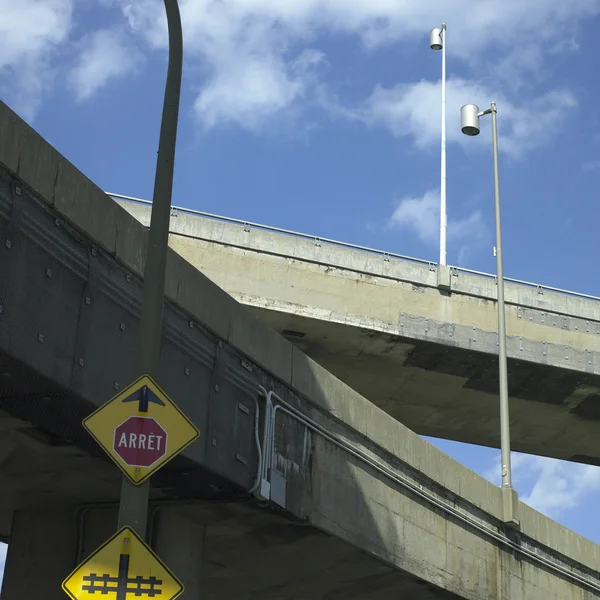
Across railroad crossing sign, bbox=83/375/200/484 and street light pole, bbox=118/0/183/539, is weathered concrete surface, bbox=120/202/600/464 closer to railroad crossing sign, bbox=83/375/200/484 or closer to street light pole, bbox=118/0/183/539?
street light pole, bbox=118/0/183/539

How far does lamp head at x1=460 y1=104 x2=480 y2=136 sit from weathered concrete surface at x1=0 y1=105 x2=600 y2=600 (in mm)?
11079

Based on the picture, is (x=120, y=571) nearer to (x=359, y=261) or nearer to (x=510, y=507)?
(x=510, y=507)

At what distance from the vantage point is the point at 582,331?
100 ft

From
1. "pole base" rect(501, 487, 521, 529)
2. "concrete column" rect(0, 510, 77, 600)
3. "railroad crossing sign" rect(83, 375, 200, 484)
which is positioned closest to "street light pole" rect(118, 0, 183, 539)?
"railroad crossing sign" rect(83, 375, 200, 484)

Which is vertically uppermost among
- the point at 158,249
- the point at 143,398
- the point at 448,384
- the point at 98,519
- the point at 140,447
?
the point at 448,384

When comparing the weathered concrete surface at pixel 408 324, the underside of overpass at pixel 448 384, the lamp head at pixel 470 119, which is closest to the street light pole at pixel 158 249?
the weathered concrete surface at pixel 408 324

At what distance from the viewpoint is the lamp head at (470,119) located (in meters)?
28.1

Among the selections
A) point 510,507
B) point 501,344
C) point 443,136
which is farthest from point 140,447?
point 443,136

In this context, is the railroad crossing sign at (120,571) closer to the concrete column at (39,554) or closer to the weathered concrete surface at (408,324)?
the concrete column at (39,554)

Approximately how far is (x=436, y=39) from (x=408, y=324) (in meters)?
20.0

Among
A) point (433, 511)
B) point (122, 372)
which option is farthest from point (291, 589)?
point (122, 372)

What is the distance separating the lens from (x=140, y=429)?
7.96 metres

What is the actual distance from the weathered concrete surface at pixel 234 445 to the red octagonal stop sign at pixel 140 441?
8.67 feet

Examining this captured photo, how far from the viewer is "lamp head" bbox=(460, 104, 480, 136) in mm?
28109
